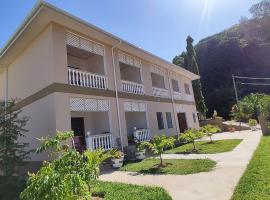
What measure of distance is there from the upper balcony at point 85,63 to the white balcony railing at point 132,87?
1949mm

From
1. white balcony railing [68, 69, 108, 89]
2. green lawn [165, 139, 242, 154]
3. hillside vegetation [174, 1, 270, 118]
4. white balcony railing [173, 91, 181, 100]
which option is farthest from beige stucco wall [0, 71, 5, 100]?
hillside vegetation [174, 1, 270, 118]

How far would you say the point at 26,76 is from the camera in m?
14.3

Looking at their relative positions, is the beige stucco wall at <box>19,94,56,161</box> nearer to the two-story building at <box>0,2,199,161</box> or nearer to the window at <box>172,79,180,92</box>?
the two-story building at <box>0,2,199,161</box>

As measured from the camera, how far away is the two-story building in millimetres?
11586

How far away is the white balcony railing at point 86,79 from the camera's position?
12.5 metres

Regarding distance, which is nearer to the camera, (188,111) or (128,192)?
(128,192)

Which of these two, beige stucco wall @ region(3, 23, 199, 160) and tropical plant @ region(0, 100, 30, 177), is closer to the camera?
tropical plant @ region(0, 100, 30, 177)

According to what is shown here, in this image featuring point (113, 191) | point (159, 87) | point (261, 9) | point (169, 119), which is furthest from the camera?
point (159, 87)

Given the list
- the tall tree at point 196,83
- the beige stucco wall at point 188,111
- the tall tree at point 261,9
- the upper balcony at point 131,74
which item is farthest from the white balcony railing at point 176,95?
the tall tree at point 196,83

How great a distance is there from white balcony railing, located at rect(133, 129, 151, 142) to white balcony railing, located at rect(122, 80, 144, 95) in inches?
107

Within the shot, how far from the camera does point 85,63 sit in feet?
54.3

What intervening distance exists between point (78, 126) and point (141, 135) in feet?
13.8

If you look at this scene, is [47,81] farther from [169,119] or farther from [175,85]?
[175,85]

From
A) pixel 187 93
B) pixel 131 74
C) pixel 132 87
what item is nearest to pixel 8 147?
pixel 132 87
